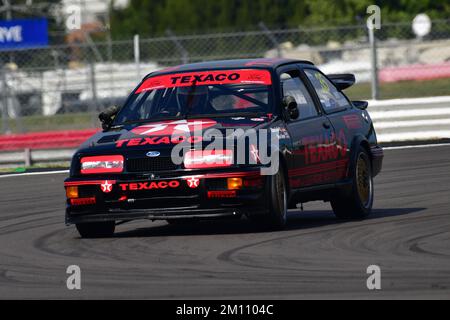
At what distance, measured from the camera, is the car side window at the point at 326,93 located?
440 inches

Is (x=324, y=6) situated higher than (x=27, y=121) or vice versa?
(x=324, y=6)

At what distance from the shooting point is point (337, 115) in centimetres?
1116

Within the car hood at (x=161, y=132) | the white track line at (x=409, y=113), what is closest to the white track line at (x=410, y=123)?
the white track line at (x=409, y=113)

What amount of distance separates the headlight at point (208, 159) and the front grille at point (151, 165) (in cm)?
13

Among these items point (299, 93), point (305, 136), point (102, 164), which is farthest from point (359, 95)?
point (102, 164)

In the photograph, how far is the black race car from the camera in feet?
31.4

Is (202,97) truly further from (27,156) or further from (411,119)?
(411,119)

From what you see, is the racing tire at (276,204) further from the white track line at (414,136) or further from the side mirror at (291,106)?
the white track line at (414,136)

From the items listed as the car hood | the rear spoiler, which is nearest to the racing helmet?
the car hood

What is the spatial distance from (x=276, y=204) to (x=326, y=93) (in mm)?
1990
